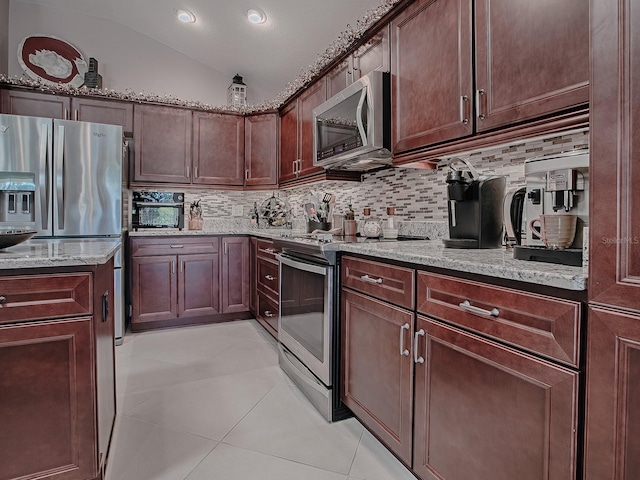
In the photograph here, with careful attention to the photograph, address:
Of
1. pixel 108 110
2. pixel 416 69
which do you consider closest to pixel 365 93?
pixel 416 69

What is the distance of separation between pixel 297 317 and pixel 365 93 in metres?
1.39

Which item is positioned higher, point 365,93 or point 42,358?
point 365,93

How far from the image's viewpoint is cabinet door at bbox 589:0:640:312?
0.76 m

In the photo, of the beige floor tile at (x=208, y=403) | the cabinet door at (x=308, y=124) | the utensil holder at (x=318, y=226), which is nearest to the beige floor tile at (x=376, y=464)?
the beige floor tile at (x=208, y=403)

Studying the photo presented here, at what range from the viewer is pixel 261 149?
3875mm

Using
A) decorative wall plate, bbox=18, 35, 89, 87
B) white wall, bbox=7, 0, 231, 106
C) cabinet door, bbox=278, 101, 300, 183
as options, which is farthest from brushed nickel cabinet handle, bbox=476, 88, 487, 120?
decorative wall plate, bbox=18, 35, 89, 87

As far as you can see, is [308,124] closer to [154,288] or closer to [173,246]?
[173,246]

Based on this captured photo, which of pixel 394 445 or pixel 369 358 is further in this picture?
pixel 369 358

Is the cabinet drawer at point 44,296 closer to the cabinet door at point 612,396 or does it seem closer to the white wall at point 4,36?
the cabinet door at point 612,396

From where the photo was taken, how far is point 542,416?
0.92 m

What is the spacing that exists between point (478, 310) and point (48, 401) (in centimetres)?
144

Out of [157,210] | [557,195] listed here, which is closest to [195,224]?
[157,210]

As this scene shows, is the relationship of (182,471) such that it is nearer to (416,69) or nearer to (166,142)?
(416,69)

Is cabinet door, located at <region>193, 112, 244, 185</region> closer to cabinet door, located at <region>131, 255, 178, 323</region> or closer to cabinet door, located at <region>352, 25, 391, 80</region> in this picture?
cabinet door, located at <region>131, 255, 178, 323</region>
